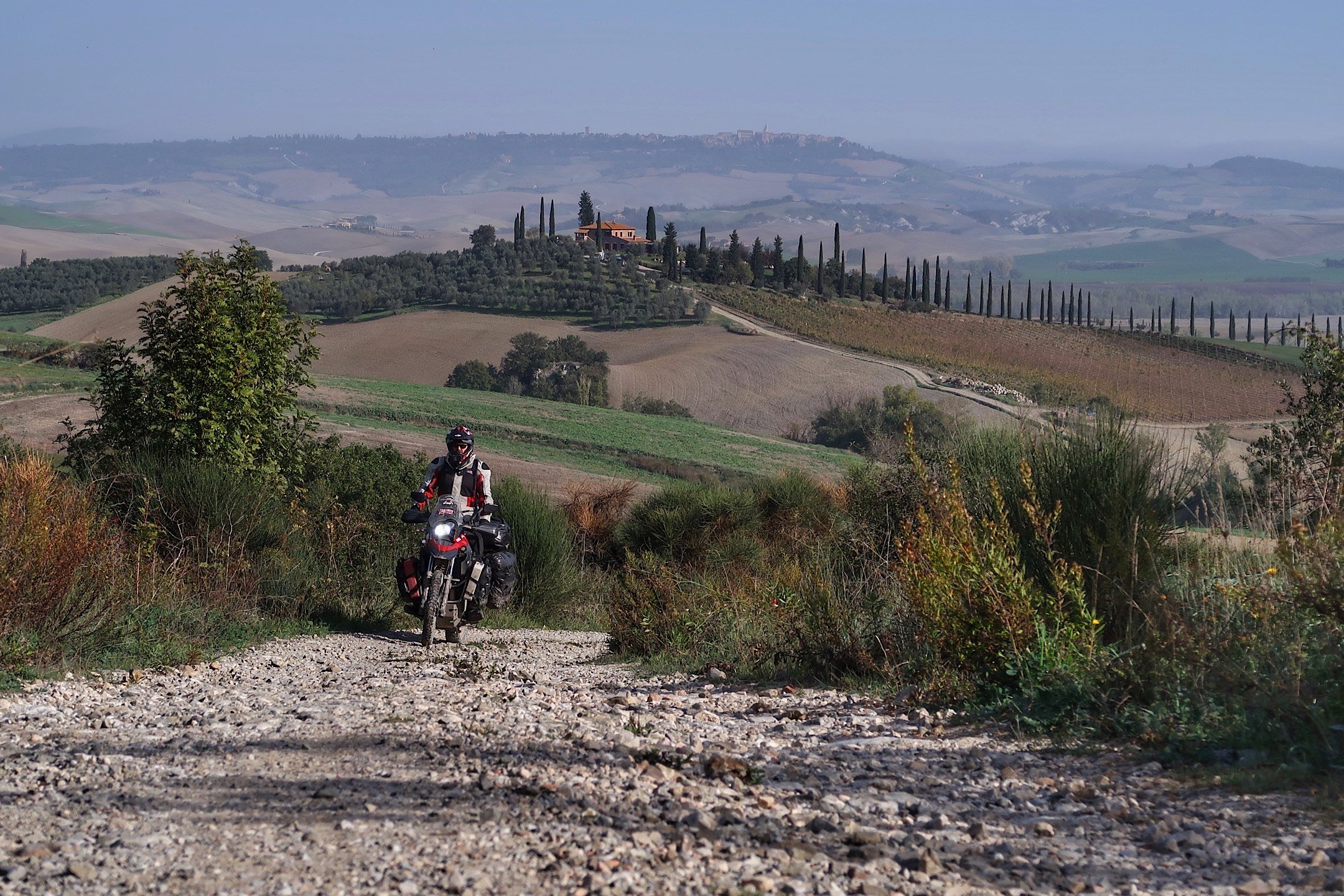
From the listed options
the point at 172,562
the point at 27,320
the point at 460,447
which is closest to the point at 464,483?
the point at 460,447

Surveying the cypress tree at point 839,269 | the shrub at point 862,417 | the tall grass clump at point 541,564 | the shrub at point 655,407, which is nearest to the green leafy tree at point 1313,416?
the tall grass clump at point 541,564

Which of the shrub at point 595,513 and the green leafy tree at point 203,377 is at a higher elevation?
the green leafy tree at point 203,377

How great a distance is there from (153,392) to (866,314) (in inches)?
3729

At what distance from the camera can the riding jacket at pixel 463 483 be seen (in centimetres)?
1123

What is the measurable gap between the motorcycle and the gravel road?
360 centimetres

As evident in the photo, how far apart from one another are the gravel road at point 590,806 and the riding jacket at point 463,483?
4.08 meters

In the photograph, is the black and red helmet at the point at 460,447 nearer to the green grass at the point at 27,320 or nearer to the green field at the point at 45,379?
the green field at the point at 45,379

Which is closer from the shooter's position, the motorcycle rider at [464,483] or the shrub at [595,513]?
the motorcycle rider at [464,483]

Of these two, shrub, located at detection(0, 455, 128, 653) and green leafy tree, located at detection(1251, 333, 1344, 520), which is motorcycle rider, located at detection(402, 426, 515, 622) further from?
green leafy tree, located at detection(1251, 333, 1344, 520)

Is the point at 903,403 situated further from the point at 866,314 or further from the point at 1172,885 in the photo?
the point at 1172,885

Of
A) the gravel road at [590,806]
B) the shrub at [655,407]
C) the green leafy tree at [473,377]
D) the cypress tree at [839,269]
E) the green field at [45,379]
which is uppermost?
the cypress tree at [839,269]

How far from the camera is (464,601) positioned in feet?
37.1

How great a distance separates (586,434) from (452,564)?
41.7m

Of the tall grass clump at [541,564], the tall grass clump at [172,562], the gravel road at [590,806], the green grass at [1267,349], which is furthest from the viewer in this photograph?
the green grass at [1267,349]
